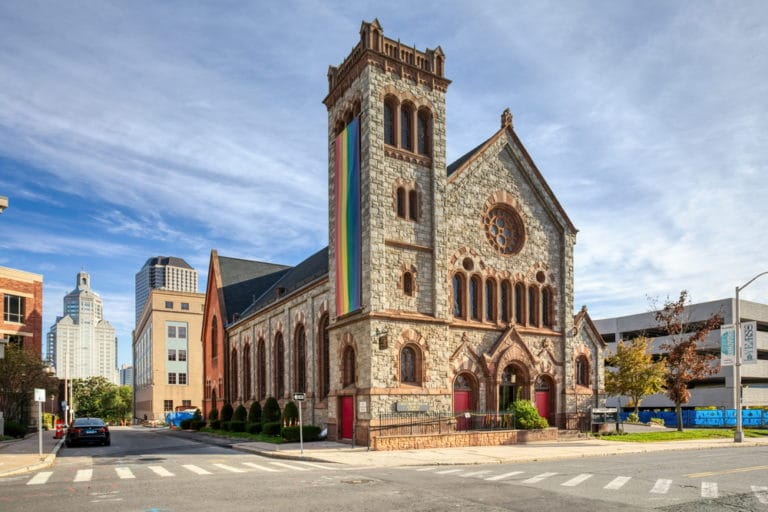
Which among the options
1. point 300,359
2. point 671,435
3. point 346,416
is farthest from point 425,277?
point 671,435

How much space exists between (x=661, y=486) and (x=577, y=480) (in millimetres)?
2061

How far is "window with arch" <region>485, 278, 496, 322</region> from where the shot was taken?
36375 mm

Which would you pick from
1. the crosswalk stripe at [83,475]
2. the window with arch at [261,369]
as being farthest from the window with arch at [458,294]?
the crosswalk stripe at [83,475]

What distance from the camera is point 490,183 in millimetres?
37594

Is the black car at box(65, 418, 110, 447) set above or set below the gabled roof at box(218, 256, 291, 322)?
below

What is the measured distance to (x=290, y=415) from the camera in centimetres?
3738

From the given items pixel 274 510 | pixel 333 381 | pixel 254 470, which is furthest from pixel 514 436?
pixel 274 510

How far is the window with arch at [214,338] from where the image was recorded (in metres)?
60.5

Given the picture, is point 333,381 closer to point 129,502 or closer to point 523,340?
point 523,340

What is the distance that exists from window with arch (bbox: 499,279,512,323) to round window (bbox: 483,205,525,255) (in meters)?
1.93

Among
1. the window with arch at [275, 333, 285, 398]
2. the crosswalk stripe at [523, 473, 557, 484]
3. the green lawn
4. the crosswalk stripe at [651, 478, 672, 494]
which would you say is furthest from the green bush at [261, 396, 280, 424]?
the crosswalk stripe at [651, 478, 672, 494]

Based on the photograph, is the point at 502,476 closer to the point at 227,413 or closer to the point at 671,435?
the point at 671,435

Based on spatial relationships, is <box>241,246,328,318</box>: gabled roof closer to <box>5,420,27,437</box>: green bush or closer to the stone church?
the stone church

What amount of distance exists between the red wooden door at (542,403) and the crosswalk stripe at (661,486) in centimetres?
2012
